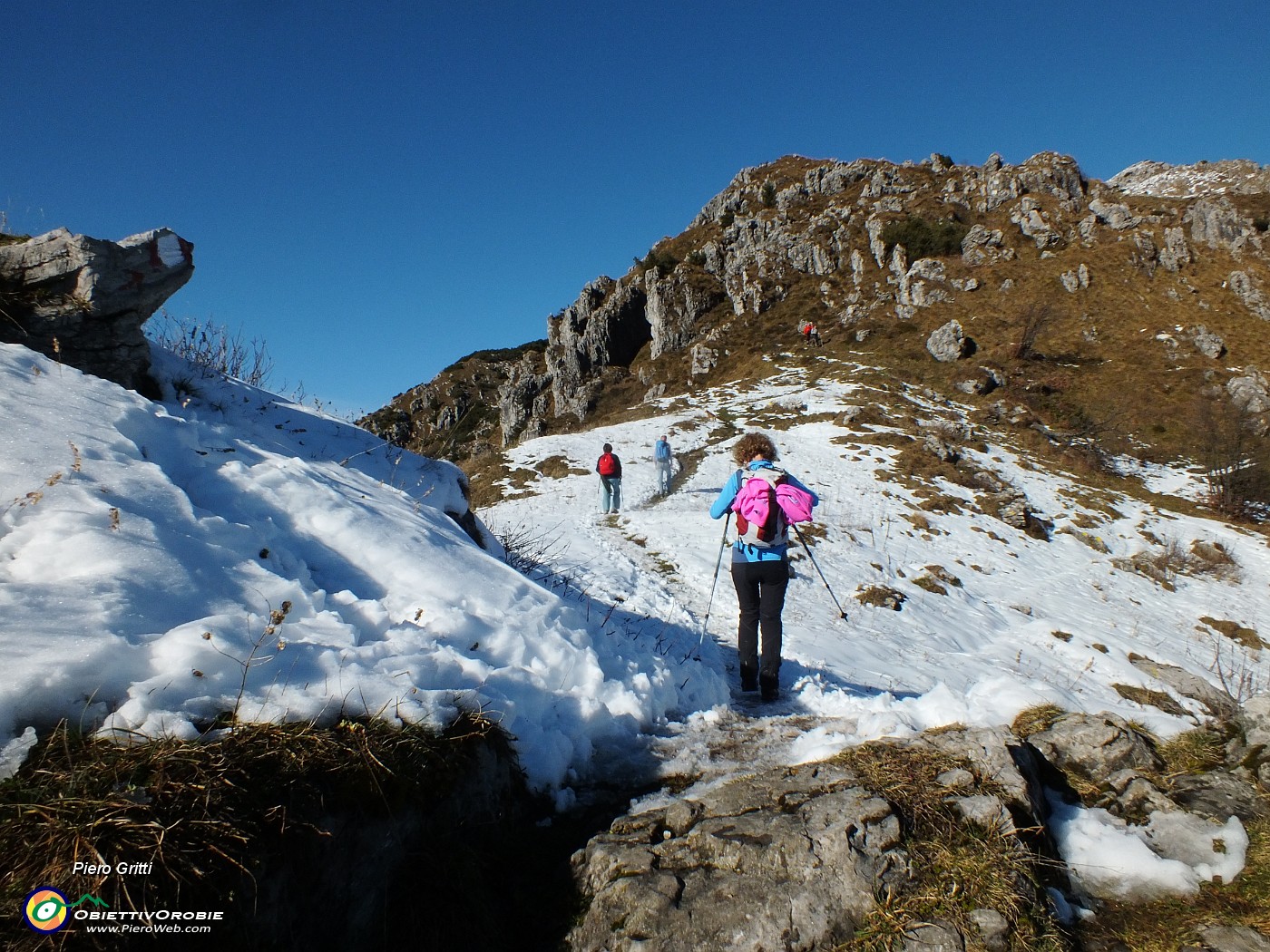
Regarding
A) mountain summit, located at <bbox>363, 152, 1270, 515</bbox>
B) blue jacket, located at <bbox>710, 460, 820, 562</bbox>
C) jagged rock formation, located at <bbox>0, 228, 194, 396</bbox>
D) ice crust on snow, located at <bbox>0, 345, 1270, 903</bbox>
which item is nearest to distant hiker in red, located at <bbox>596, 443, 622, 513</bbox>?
ice crust on snow, located at <bbox>0, 345, 1270, 903</bbox>

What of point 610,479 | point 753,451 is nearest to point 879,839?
point 753,451

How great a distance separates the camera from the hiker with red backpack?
5.40 meters

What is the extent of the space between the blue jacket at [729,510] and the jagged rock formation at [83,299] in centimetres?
570

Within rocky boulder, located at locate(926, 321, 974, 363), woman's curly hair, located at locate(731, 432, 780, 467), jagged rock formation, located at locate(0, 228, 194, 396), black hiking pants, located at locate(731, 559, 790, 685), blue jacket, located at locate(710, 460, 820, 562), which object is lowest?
black hiking pants, located at locate(731, 559, 790, 685)

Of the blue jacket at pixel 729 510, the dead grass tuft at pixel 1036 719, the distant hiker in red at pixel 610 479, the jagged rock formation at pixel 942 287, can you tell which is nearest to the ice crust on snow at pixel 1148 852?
the dead grass tuft at pixel 1036 719

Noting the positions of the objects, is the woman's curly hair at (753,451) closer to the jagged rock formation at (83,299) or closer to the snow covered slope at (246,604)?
the snow covered slope at (246,604)

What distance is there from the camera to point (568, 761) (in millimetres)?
3738

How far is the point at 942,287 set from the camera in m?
44.9

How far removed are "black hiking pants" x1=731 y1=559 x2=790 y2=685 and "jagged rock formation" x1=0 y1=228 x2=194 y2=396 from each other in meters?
6.08

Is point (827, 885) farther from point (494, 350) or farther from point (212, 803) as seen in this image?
point (494, 350)

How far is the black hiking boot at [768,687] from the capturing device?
548 centimetres

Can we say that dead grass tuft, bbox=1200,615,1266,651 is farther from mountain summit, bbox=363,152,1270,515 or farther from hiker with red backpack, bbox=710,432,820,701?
mountain summit, bbox=363,152,1270,515

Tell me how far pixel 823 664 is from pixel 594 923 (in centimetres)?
521

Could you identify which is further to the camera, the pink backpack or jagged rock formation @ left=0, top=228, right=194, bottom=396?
the pink backpack
